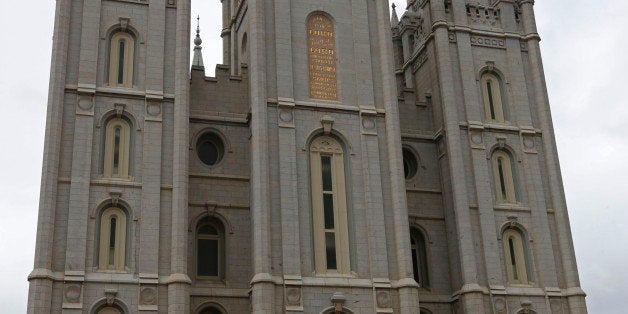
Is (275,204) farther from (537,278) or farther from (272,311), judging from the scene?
(537,278)

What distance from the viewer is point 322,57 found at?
35.9 metres

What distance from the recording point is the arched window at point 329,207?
32.8 m

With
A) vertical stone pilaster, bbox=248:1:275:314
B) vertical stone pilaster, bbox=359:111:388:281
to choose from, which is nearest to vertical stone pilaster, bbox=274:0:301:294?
vertical stone pilaster, bbox=248:1:275:314

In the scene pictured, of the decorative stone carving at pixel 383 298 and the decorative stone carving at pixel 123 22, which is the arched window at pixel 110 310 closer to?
the decorative stone carving at pixel 383 298

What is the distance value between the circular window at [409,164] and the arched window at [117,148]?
12990 millimetres

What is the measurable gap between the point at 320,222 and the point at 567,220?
11.5 metres

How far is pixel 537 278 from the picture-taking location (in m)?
36.1

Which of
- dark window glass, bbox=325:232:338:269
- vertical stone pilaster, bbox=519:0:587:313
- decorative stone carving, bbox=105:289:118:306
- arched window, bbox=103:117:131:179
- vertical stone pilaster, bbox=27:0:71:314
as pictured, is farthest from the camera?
vertical stone pilaster, bbox=519:0:587:313

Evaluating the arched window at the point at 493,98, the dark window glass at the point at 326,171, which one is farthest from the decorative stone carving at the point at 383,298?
the arched window at the point at 493,98

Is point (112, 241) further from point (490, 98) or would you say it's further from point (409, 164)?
point (490, 98)

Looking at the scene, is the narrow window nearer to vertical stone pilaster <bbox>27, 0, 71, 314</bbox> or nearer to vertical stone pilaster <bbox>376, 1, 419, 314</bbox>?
vertical stone pilaster <bbox>27, 0, 71, 314</bbox>

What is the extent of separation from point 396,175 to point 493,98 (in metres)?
7.98

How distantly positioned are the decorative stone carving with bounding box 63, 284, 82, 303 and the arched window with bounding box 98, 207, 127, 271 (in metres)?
1.19

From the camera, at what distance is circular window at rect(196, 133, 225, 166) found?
35469 millimetres
